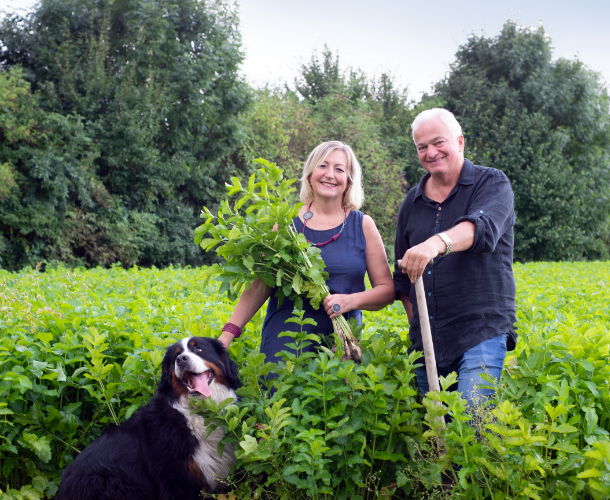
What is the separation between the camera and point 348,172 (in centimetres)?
336

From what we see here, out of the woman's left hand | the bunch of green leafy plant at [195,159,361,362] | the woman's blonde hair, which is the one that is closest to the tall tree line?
the woman's blonde hair

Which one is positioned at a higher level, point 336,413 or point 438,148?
point 438,148

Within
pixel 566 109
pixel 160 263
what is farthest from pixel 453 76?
pixel 160 263

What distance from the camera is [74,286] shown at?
6.54 metres

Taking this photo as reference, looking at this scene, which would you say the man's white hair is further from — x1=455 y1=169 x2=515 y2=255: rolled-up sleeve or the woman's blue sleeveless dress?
the woman's blue sleeveless dress

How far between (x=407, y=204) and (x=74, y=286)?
5.04 m

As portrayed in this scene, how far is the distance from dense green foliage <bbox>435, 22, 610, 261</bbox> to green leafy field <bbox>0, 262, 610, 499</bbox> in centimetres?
2131

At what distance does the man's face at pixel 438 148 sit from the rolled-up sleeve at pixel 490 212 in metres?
0.19

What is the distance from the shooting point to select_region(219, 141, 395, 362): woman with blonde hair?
10.4 feet

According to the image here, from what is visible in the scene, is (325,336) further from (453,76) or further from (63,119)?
(453,76)

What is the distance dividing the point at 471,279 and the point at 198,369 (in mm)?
1530

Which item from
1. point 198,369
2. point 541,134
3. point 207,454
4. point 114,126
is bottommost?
point 207,454

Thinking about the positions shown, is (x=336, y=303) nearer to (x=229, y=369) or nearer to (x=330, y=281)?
(x=330, y=281)

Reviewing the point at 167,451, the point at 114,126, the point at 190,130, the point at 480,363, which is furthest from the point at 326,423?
the point at 190,130
